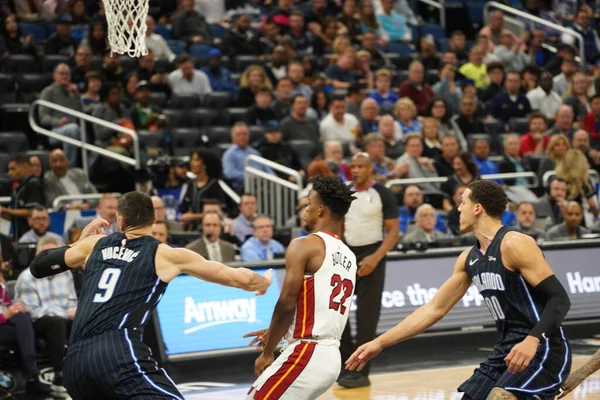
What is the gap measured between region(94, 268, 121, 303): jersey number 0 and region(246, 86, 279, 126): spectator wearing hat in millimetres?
10067

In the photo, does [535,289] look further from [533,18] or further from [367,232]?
[533,18]

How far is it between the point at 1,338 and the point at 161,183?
425cm

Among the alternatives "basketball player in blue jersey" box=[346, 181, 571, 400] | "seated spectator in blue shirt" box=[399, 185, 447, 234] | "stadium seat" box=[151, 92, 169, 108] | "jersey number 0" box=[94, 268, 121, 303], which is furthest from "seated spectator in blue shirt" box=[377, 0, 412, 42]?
"jersey number 0" box=[94, 268, 121, 303]

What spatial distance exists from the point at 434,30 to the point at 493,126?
4049 mm

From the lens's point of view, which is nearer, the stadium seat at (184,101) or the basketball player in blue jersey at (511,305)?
the basketball player in blue jersey at (511,305)

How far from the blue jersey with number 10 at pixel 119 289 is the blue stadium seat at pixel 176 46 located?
38.8 feet

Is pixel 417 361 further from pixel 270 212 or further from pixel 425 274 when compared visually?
pixel 270 212

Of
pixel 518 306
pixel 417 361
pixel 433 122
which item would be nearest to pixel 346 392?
pixel 417 361

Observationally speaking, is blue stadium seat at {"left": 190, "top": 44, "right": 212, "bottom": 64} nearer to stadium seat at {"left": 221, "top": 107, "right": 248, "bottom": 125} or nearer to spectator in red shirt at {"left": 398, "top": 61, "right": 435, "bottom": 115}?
stadium seat at {"left": 221, "top": 107, "right": 248, "bottom": 125}

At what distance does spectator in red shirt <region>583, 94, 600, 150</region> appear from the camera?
57.7 ft

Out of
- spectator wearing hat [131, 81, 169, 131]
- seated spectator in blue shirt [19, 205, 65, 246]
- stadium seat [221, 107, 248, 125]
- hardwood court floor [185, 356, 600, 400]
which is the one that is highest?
spectator wearing hat [131, 81, 169, 131]

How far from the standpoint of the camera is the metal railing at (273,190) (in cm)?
1416

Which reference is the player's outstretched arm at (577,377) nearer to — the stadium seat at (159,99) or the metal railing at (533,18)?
the stadium seat at (159,99)

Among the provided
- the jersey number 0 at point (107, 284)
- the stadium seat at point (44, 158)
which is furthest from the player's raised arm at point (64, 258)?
the stadium seat at point (44, 158)
